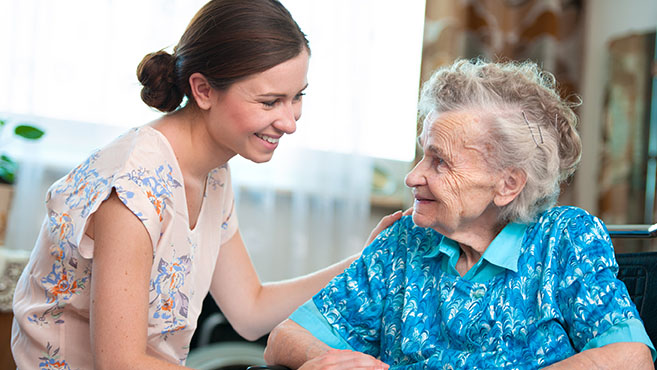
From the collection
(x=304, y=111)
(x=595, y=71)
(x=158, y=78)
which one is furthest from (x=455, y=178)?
(x=595, y=71)

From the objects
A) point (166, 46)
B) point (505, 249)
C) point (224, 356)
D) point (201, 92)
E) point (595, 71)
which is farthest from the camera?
point (595, 71)

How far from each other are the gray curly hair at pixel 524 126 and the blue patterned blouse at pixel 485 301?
7cm

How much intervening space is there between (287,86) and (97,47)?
5.07 feet

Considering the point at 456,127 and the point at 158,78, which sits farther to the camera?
the point at 158,78

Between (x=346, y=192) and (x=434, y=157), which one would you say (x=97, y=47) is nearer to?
(x=346, y=192)

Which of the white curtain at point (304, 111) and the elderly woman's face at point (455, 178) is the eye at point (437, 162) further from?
the white curtain at point (304, 111)

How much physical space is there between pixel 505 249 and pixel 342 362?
406mm

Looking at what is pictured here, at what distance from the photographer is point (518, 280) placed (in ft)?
4.32

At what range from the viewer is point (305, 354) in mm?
1384

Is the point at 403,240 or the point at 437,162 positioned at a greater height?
the point at 437,162

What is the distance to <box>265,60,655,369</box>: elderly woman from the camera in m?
1.25

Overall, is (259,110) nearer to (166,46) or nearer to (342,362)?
(342,362)

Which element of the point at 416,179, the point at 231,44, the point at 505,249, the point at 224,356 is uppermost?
the point at 231,44

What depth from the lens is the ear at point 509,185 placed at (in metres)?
1.36
